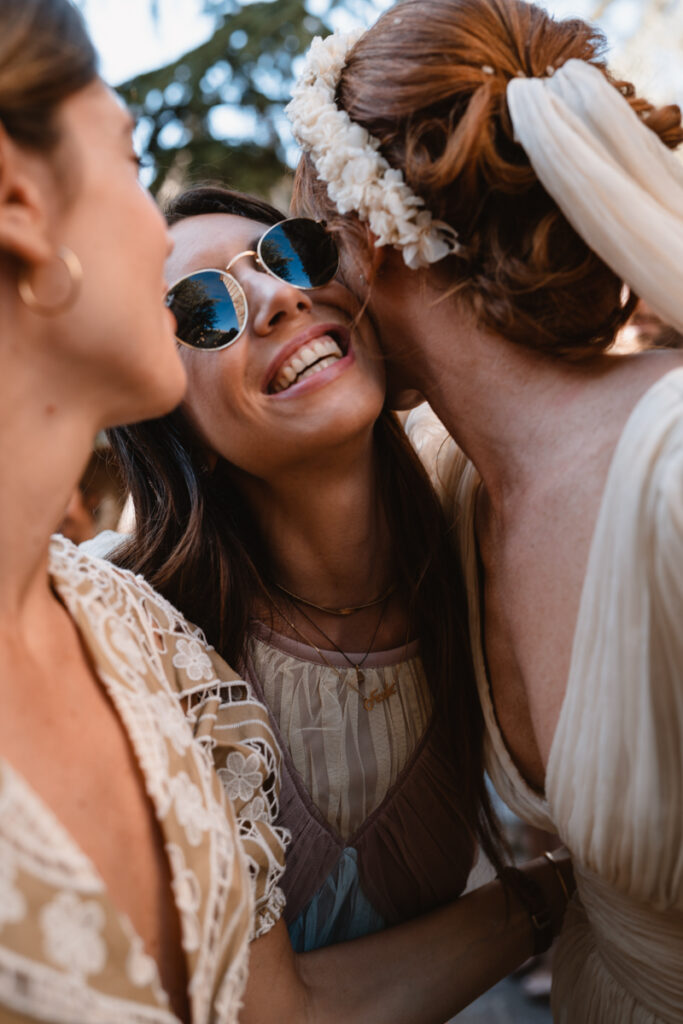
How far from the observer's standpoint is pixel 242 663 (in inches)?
83.4

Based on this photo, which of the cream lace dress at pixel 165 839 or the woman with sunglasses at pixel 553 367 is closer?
the cream lace dress at pixel 165 839

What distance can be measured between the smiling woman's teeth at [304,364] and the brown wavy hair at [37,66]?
813 millimetres

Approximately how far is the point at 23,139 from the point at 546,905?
2048mm

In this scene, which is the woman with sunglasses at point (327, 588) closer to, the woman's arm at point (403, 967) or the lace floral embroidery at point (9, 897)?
the woman's arm at point (403, 967)

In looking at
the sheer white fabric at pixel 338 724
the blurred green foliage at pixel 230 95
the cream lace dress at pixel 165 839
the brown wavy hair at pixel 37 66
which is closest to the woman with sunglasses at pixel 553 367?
the sheer white fabric at pixel 338 724

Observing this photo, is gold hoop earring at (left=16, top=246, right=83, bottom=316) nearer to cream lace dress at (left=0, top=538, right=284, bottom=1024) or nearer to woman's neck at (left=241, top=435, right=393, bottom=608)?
cream lace dress at (left=0, top=538, right=284, bottom=1024)

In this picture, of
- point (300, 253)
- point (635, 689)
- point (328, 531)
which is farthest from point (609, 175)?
point (328, 531)

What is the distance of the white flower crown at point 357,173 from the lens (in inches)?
68.1

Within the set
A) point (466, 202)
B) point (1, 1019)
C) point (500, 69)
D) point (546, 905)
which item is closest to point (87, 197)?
point (466, 202)

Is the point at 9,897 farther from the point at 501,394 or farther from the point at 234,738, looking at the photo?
the point at 501,394

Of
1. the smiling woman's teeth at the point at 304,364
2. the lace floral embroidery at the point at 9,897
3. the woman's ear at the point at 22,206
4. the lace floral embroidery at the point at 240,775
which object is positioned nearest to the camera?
Answer: the lace floral embroidery at the point at 9,897

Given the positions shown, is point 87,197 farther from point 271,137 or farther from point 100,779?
point 271,137

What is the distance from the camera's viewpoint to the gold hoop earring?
1.16 m

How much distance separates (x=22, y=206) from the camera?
1.15m
